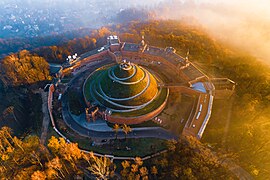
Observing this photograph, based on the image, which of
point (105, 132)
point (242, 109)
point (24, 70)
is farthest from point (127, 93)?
point (24, 70)

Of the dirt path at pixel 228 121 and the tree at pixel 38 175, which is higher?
the tree at pixel 38 175

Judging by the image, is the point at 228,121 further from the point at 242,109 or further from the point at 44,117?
the point at 44,117

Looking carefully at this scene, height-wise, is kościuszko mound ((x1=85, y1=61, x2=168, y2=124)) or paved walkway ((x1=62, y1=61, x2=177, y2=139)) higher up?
kościuszko mound ((x1=85, y1=61, x2=168, y2=124))

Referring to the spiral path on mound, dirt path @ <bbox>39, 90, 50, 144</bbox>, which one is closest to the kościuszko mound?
the spiral path on mound

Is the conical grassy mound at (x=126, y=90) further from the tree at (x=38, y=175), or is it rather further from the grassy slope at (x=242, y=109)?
the tree at (x=38, y=175)

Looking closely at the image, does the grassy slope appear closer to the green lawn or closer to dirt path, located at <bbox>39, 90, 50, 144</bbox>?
the green lawn

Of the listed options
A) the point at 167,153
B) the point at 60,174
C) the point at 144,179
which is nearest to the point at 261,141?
the point at 167,153

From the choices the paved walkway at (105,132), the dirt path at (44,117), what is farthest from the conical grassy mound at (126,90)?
the dirt path at (44,117)

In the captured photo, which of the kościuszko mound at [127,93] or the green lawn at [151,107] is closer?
the green lawn at [151,107]

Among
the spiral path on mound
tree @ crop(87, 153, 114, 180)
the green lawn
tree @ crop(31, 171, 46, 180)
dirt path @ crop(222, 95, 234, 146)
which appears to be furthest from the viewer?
the spiral path on mound
